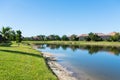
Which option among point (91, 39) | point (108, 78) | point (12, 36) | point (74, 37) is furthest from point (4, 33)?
point (108, 78)

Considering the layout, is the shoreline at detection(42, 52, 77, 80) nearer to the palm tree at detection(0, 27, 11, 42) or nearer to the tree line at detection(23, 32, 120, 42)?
the palm tree at detection(0, 27, 11, 42)

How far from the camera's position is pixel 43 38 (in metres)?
187

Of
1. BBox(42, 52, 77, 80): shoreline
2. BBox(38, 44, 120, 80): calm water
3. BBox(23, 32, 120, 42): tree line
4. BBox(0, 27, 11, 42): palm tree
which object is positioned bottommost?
BBox(38, 44, 120, 80): calm water

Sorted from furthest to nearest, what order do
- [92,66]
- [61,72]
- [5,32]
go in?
[5,32], [92,66], [61,72]

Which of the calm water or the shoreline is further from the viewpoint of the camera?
the calm water

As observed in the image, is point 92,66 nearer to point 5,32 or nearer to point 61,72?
point 61,72

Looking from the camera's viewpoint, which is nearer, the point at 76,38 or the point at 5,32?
the point at 5,32

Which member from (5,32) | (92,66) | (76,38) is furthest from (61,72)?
(76,38)

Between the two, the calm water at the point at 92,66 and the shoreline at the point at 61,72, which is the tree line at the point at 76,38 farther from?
the shoreline at the point at 61,72

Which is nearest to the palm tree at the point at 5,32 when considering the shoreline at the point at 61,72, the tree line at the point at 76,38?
the tree line at the point at 76,38

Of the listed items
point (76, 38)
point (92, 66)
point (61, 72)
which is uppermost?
point (76, 38)

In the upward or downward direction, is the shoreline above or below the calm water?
above

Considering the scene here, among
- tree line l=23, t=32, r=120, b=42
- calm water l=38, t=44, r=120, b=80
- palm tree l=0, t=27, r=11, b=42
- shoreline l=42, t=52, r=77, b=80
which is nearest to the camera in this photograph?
shoreline l=42, t=52, r=77, b=80

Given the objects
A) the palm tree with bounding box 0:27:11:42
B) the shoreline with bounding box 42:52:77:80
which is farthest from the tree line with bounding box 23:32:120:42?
the shoreline with bounding box 42:52:77:80
